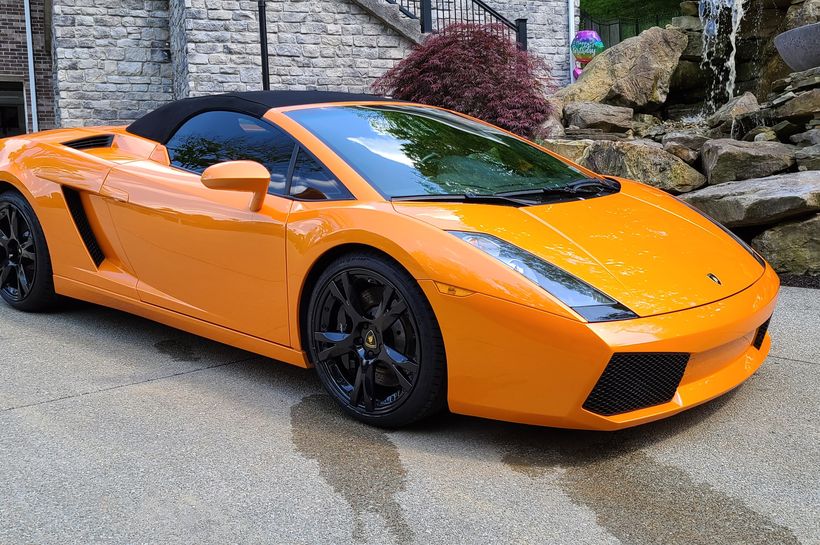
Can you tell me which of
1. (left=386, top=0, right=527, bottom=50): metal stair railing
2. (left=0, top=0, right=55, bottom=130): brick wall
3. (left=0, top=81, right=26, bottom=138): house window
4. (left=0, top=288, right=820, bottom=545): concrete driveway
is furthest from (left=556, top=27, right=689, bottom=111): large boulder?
(left=0, top=81, right=26, bottom=138): house window

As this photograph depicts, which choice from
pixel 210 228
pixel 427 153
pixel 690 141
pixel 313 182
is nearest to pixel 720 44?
pixel 690 141

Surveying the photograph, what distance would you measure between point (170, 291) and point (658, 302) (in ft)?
7.36

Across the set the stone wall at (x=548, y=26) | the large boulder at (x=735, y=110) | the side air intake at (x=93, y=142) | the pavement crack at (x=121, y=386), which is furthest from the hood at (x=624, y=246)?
the stone wall at (x=548, y=26)

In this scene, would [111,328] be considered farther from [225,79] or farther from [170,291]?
[225,79]

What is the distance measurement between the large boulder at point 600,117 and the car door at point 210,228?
7581mm

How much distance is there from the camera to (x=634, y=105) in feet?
40.4

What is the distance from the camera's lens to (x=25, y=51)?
1884 centimetres

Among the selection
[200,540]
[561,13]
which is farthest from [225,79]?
[200,540]

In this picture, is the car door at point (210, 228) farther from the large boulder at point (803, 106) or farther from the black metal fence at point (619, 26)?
the black metal fence at point (619, 26)

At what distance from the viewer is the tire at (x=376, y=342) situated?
9.49 feet

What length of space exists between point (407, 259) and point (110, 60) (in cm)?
1427

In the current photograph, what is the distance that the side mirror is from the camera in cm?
328

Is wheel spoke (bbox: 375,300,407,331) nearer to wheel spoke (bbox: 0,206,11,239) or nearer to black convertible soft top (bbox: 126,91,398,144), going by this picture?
black convertible soft top (bbox: 126,91,398,144)

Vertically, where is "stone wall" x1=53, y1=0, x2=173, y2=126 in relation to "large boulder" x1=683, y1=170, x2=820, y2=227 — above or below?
above
